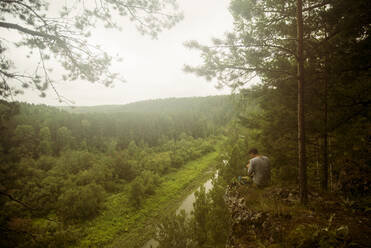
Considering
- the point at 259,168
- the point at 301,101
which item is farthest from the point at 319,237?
the point at 301,101

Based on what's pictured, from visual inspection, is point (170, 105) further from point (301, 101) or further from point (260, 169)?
point (301, 101)

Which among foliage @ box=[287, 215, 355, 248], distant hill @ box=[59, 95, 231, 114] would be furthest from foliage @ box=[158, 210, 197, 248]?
distant hill @ box=[59, 95, 231, 114]

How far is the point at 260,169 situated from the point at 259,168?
0.17 feet

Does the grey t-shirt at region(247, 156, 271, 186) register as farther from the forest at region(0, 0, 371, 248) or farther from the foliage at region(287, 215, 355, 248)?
the foliage at region(287, 215, 355, 248)

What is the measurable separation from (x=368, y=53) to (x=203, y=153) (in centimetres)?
2784

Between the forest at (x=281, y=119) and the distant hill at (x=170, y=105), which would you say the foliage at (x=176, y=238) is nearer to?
the forest at (x=281, y=119)

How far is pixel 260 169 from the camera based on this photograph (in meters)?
5.10

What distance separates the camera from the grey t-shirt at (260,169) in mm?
4992

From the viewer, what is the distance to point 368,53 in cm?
317

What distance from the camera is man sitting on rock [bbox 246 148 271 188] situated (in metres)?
5.00

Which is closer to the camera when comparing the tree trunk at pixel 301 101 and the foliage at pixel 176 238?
the tree trunk at pixel 301 101

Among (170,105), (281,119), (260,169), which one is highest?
(170,105)

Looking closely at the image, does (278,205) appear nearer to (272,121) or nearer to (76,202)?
(272,121)

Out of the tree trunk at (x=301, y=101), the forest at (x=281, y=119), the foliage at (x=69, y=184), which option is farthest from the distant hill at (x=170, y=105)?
the tree trunk at (x=301, y=101)
